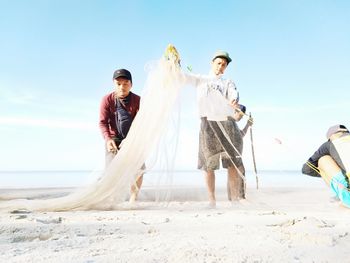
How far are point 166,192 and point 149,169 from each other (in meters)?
0.36

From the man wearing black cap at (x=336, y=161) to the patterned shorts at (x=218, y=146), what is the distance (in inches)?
37.4

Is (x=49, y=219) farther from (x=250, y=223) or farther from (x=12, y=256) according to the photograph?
(x=250, y=223)

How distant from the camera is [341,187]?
14.3 feet

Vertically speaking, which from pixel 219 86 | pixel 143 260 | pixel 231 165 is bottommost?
pixel 143 260

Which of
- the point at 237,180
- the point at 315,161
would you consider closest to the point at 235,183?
the point at 237,180

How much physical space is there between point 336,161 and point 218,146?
134 cm

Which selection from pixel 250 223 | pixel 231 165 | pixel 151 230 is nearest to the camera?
pixel 151 230

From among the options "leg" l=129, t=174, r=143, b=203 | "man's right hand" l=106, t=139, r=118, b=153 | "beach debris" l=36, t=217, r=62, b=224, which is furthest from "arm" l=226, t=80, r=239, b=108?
"beach debris" l=36, t=217, r=62, b=224

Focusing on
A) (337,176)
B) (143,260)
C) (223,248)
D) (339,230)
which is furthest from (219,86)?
(143,260)

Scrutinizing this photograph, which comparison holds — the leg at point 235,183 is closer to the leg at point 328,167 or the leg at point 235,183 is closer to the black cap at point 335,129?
the leg at point 328,167

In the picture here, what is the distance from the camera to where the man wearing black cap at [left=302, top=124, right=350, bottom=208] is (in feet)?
14.1

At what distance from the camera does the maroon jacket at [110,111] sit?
5.02m

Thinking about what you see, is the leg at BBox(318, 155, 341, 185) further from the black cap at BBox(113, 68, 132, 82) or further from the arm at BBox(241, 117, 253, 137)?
the black cap at BBox(113, 68, 132, 82)

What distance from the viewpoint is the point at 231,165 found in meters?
4.72
